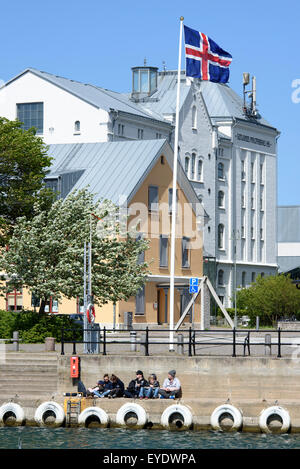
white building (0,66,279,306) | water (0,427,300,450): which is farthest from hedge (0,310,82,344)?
white building (0,66,279,306)

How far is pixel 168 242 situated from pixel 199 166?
29.7 metres

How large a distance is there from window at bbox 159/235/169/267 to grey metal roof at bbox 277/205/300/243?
199 ft

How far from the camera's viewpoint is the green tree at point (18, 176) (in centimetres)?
5403

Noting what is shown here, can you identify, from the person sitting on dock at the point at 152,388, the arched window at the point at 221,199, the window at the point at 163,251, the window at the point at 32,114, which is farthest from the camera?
the arched window at the point at 221,199

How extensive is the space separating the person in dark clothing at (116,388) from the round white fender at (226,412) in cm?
334

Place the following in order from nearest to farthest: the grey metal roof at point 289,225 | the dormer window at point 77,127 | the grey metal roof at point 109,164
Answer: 1. the grey metal roof at point 109,164
2. the dormer window at point 77,127
3. the grey metal roof at point 289,225

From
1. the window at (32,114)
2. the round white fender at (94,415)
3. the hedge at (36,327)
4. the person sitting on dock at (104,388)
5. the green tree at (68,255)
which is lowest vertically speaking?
the round white fender at (94,415)

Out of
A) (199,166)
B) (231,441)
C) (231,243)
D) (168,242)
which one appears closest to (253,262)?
(231,243)

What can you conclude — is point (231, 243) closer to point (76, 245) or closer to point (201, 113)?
point (201, 113)

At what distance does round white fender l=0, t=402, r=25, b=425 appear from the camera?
3519 centimetres

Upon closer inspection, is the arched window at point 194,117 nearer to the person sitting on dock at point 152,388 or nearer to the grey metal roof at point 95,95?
the grey metal roof at point 95,95

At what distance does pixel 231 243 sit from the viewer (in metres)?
108

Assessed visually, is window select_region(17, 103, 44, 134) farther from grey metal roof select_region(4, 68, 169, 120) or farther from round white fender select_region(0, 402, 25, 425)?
round white fender select_region(0, 402, 25, 425)

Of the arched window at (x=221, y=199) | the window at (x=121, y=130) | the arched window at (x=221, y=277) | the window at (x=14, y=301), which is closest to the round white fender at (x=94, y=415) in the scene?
the window at (x=14, y=301)
